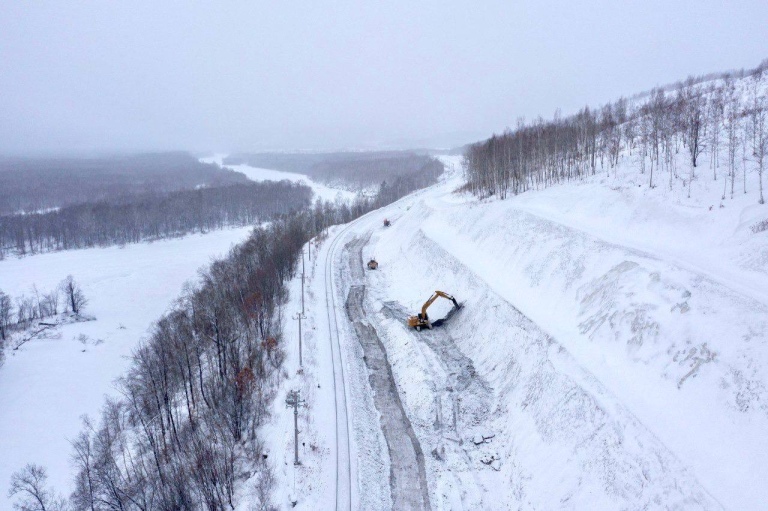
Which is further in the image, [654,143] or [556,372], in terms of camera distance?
[654,143]

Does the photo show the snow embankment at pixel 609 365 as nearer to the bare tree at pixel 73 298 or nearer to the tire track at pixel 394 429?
the tire track at pixel 394 429

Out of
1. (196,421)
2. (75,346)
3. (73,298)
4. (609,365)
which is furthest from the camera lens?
(73,298)

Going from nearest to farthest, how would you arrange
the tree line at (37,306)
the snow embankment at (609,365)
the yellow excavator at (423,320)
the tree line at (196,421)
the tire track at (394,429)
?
1. the snow embankment at (609,365)
2. the tire track at (394,429)
3. the tree line at (196,421)
4. the yellow excavator at (423,320)
5. the tree line at (37,306)

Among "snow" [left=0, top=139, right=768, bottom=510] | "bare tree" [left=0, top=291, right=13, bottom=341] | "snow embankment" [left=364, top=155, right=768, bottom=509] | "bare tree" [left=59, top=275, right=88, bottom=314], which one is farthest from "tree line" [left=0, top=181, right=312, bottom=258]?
"snow embankment" [left=364, top=155, right=768, bottom=509]

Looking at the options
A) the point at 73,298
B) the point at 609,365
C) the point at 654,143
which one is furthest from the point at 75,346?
the point at 654,143

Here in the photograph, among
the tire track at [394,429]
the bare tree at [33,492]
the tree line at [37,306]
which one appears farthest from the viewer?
the tree line at [37,306]

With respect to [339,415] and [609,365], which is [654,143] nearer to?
[609,365]

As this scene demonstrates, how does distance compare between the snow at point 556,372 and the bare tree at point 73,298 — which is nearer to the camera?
the snow at point 556,372

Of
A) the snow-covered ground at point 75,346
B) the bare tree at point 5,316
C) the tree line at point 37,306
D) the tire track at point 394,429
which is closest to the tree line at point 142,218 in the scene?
the snow-covered ground at point 75,346
